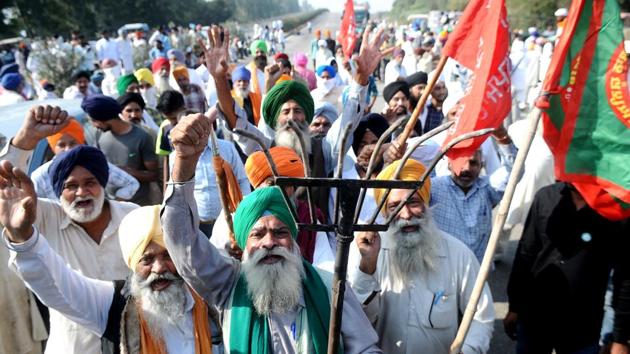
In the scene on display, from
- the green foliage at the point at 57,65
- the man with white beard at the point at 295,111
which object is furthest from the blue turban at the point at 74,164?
the green foliage at the point at 57,65

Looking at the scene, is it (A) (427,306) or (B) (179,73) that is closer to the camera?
(A) (427,306)

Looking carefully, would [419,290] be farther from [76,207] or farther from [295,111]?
[295,111]

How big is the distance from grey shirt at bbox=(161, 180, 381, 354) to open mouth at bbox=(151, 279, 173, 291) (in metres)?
0.21

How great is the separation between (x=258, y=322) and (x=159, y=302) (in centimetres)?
42

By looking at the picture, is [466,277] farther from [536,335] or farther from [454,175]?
[454,175]

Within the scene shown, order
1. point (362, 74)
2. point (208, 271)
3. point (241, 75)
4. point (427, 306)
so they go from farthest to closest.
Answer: point (241, 75), point (362, 74), point (427, 306), point (208, 271)

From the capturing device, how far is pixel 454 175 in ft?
11.1

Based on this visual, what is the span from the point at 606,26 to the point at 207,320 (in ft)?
7.18

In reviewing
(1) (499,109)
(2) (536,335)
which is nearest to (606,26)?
(1) (499,109)

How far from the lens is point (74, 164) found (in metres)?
2.92

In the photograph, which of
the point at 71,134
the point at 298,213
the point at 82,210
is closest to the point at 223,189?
the point at 298,213

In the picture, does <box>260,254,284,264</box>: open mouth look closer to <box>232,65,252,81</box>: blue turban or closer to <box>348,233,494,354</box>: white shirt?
<box>348,233,494,354</box>: white shirt

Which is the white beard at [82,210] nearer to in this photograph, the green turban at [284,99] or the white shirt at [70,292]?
the white shirt at [70,292]

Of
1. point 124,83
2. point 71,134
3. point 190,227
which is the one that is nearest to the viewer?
point 190,227
